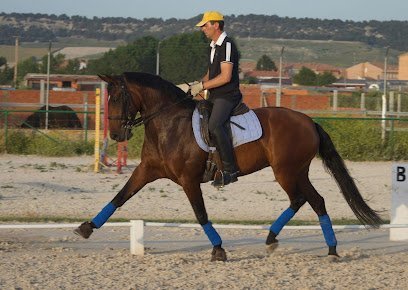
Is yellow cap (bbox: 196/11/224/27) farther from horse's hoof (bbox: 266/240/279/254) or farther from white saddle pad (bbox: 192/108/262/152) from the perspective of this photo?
horse's hoof (bbox: 266/240/279/254)

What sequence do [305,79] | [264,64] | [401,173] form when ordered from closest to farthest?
1. [401,173]
2. [305,79]
3. [264,64]

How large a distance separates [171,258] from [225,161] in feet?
3.76

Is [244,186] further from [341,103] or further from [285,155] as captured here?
[341,103]

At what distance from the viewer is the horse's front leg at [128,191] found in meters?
9.38

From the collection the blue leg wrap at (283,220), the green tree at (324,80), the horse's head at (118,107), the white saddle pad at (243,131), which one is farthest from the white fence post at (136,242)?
the green tree at (324,80)

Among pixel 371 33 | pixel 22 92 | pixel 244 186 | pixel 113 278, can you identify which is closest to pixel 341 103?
pixel 22 92

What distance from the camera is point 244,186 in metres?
18.0

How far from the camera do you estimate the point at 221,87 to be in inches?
365

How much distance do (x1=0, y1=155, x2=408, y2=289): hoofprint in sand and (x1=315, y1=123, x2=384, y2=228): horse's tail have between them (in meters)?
0.41

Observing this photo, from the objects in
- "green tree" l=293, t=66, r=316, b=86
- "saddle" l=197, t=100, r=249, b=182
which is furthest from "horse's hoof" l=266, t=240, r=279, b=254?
"green tree" l=293, t=66, r=316, b=86

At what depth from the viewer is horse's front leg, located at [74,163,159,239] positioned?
938 centimetres

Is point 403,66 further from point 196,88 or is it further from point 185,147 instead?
point 185,147

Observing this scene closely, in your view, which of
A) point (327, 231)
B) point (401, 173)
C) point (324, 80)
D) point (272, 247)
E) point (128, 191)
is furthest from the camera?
point (324, 80)

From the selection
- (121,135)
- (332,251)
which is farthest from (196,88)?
(332,251)
